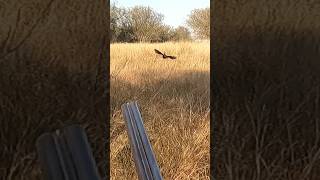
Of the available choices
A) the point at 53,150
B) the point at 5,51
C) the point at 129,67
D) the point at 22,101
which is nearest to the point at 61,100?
the point at 22,101

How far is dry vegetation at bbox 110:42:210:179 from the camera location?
3234mm

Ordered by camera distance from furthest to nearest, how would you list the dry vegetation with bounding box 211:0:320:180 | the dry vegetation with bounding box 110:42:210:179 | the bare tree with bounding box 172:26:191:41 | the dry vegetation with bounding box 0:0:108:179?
the bare tree with bounding box 172:26:191:41 < the dry vegetation with bounding box 110:42:210:179 < the dry vegetation with bounding box 211:0:320:180 < the dry vegetation with bounding box 0:0:108:179

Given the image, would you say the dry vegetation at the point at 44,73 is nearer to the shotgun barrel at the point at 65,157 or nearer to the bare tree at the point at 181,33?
the shotgun barrel at the point at 65,157

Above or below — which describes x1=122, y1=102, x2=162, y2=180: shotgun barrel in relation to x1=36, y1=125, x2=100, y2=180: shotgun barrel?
below

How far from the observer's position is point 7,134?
208cm

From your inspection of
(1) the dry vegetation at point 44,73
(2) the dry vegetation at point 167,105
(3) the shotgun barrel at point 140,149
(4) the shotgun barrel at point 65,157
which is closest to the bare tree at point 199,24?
(2) the dry vegetation at point 167,105

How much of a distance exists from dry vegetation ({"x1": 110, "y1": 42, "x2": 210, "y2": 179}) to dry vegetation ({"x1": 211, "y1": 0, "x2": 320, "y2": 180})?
35.1 inches

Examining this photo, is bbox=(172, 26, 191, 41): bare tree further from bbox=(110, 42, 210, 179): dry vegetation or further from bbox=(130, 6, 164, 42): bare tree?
bbox=(110, 42, 210, 179): dry vegetation

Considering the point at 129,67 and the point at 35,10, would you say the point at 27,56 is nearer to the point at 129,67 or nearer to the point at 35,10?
the point at 35,10

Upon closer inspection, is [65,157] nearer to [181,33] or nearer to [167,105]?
[167,105]

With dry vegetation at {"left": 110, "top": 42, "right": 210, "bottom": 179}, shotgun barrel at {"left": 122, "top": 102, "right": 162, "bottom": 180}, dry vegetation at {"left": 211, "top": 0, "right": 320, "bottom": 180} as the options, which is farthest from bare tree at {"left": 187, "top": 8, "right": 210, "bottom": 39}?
shotgun barrel at {"left": 122, "top": 102, "right": 162, "bottom": 180}

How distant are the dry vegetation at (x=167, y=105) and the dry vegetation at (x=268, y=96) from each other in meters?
0.89

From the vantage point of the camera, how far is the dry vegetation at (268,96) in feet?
7.47

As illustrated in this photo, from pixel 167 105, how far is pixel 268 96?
5.52 feet
